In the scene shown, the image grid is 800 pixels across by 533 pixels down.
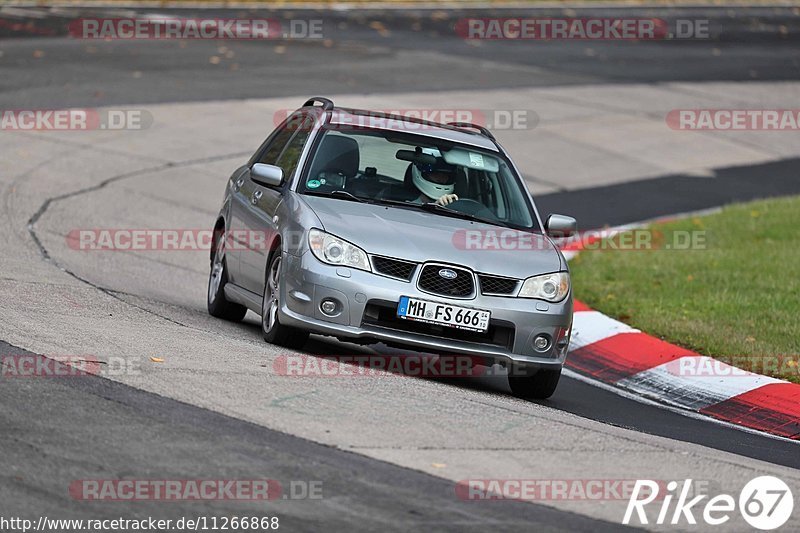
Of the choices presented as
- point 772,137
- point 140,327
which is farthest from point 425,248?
point 772,137

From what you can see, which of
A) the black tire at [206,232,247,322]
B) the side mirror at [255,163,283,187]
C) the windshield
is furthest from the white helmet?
the black tire at [206,232,247,322]

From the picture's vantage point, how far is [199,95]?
72.0 ft

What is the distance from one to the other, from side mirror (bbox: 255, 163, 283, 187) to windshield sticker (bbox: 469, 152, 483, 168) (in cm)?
141

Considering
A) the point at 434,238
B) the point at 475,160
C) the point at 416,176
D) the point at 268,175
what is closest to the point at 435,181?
the point at 416,176

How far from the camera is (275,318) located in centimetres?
938

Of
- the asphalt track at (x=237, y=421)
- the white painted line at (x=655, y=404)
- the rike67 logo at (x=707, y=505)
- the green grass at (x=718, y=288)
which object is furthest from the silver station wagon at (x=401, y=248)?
the rike67 logo at (x=707, y=505)

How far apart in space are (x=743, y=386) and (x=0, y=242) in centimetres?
642

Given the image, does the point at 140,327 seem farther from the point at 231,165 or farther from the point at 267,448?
the point at 231,165

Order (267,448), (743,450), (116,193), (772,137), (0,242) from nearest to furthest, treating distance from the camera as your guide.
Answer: (267,448) < (743,450) < (0,242) < (116,193) < (772,137)

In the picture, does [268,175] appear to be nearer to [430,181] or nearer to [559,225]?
[430,181]

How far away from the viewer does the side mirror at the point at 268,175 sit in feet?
32.1

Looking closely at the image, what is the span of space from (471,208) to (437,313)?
4.40 ft

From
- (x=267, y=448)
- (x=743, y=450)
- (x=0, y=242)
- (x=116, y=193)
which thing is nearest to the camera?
(x=267, y=448)

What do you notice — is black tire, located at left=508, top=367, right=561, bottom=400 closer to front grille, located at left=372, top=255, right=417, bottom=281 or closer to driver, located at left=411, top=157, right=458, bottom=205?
front grille, located at left=372, top=255, right=417, bottom=281
